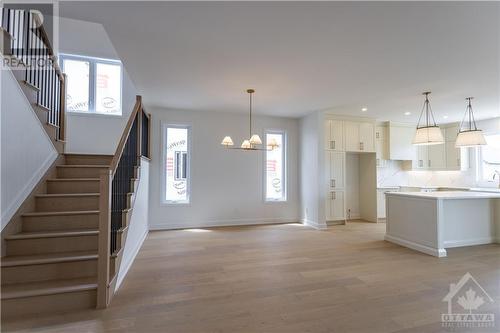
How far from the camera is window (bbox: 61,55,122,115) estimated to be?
491 centimetres

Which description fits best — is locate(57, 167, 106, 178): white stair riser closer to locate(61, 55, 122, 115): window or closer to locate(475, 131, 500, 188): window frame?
locate(61, 55, 122, 115): window

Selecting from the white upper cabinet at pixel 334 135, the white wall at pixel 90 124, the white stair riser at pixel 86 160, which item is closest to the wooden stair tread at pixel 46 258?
the white stair riser at pixel 86 160

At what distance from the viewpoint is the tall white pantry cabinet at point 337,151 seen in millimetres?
6070

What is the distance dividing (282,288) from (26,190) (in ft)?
10.0

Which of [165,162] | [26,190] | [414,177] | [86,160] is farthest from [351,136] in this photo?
[26,190]

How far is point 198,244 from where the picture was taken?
4348 mm

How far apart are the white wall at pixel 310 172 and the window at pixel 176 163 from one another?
288 cm

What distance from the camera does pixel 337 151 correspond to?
20.2ft

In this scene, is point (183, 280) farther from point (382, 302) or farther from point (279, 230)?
point (279, 230)

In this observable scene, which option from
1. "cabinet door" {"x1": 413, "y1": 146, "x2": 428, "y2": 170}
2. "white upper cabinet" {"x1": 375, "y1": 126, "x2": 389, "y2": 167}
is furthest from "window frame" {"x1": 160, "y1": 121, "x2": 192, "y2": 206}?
"cabinet door" {"x1": 413, "y1": 146, "x2": 428, "y2": 170}

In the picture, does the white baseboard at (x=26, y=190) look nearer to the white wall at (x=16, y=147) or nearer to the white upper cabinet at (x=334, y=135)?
the white wall at (x=16, y=147)

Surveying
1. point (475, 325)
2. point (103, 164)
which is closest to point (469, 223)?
point (475, 325)

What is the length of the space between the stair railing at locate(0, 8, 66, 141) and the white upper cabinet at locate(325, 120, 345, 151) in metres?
5.31

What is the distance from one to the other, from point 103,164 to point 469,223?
6.25m
